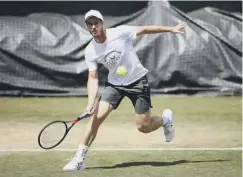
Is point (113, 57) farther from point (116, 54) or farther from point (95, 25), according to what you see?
point (95, 25)

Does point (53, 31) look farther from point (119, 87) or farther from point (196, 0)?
point (119, 87)

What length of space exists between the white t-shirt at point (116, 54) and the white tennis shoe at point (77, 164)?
857 millimetres

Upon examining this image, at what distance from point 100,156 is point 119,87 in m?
0.88

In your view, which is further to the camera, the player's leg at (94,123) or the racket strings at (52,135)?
the racket strings at (52,135)

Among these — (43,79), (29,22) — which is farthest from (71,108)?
(29,22)

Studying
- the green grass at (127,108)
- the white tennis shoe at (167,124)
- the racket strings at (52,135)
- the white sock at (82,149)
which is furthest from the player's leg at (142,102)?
the green grass at (127,108)

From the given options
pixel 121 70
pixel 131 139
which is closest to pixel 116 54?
pixel 121 70

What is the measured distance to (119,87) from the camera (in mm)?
6441

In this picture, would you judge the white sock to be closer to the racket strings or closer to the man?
the man

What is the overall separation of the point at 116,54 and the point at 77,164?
45.7 inches

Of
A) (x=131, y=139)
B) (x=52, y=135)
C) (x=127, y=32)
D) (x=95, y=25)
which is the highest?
(x=95, y=25)

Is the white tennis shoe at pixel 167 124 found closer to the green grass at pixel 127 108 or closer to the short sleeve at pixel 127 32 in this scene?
the short sleeve at pixel 127 32

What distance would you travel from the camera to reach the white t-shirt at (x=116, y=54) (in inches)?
247

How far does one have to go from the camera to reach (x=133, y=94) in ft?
21.3
